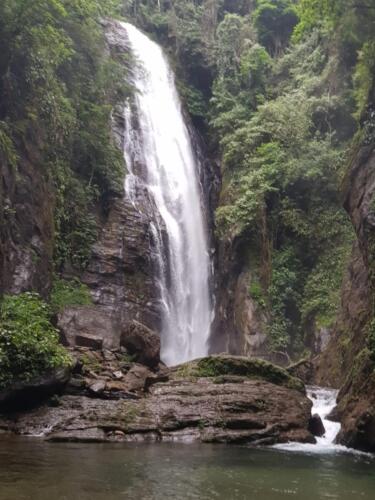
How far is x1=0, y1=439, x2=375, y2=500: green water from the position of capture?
21.7 feet

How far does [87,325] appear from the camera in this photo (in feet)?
61.1

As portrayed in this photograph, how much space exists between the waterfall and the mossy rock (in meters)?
8.13

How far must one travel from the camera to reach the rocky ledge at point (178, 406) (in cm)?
1148

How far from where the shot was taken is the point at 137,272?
2305 centimetres

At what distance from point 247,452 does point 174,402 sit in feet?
8.78

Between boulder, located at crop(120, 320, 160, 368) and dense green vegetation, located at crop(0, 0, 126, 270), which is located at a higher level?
dense green vegetation, located at crop(0, 0, 126, 270)

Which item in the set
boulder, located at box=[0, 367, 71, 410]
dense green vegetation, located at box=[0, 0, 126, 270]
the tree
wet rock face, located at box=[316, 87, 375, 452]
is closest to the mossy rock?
wet rock face, located at box=[316, 87, 375, 452]

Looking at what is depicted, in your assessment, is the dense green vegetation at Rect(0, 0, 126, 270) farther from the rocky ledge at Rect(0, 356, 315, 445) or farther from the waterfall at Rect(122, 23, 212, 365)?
the rocky ledge at Rect(0, 356, 315, 445)

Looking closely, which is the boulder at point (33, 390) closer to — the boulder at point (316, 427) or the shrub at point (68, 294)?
the boulder at point (316, 427)

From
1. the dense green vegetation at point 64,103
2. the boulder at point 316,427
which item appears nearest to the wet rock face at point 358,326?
the boulder at point 316,427

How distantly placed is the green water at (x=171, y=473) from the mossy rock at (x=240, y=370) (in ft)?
12.9

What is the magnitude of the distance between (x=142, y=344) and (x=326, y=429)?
557cm

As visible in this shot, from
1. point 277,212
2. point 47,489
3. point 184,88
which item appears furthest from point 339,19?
point 184,88

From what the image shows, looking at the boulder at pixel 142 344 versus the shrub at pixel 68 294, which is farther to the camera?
the shrub at pixel 68 294
